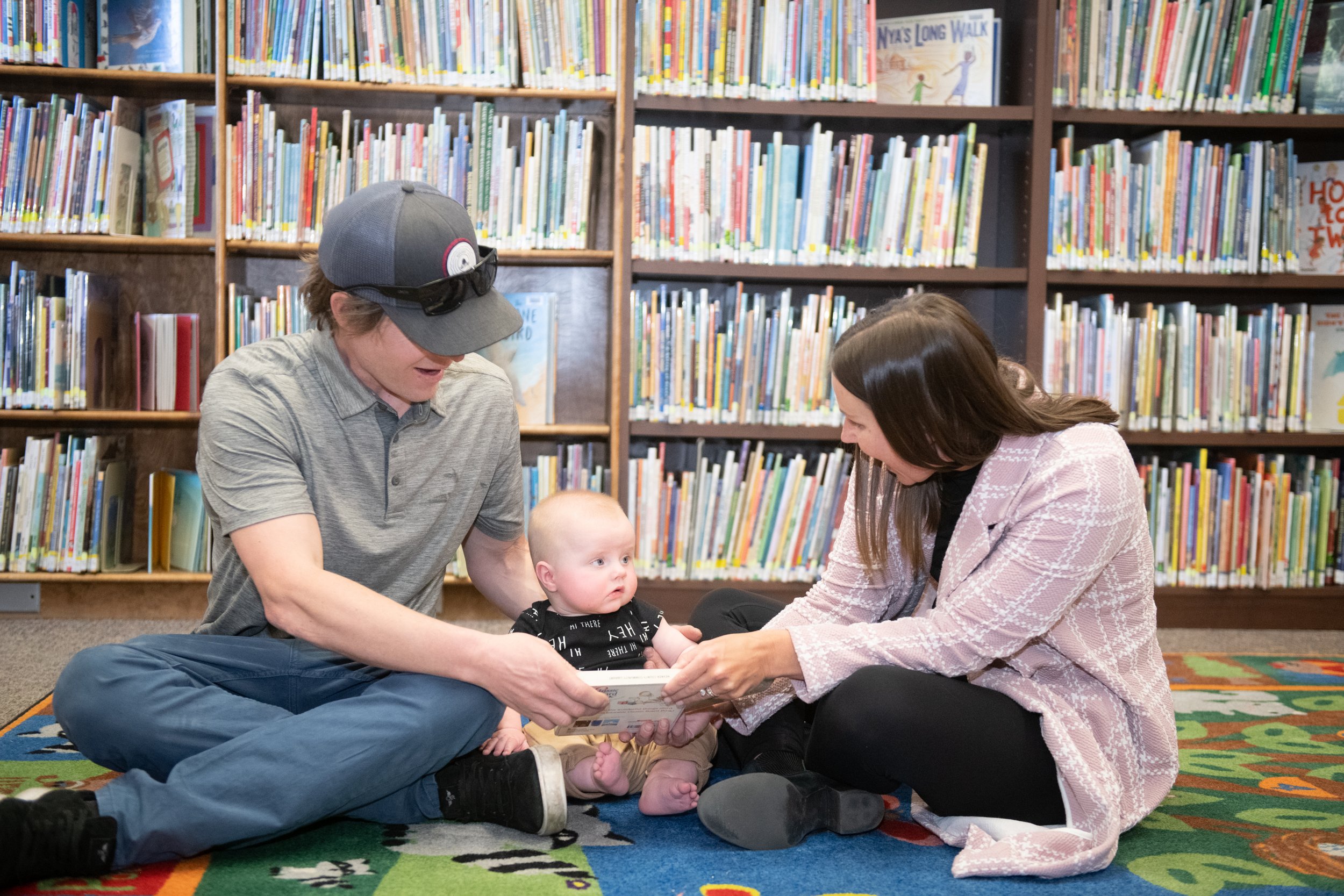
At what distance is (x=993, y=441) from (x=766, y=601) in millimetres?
600

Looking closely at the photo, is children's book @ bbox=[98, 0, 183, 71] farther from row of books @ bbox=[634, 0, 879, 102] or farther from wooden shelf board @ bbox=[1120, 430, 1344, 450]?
wooden shelf board @ bbox=[1120, 430, 1344, 450]

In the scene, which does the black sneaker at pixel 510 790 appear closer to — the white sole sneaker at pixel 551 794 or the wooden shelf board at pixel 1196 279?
the white sole sneaker at pixel 551 794

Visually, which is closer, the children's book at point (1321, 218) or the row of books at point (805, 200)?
the row of books at point (805, 200)

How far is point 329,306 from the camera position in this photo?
5.00 feet

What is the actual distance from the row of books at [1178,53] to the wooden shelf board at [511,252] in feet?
4.48

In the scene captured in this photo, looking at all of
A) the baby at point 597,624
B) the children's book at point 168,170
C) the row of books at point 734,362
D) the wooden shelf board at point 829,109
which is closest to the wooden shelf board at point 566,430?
the row of books at point 734,362

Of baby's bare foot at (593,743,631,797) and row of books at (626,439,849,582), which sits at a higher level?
row of books at (626,439,849,582)

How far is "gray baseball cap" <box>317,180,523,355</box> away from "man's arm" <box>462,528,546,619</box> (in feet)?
1.41

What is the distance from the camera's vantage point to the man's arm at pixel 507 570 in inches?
67.2

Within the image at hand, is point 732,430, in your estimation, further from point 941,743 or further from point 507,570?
point 941,743

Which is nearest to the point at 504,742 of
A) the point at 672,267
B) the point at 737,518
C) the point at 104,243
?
the point at 737,518

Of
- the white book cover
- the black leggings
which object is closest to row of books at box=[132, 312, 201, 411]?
the black leggings

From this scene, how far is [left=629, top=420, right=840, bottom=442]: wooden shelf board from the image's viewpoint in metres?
2.91

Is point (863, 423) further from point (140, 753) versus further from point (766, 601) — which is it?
point (140, 753)
